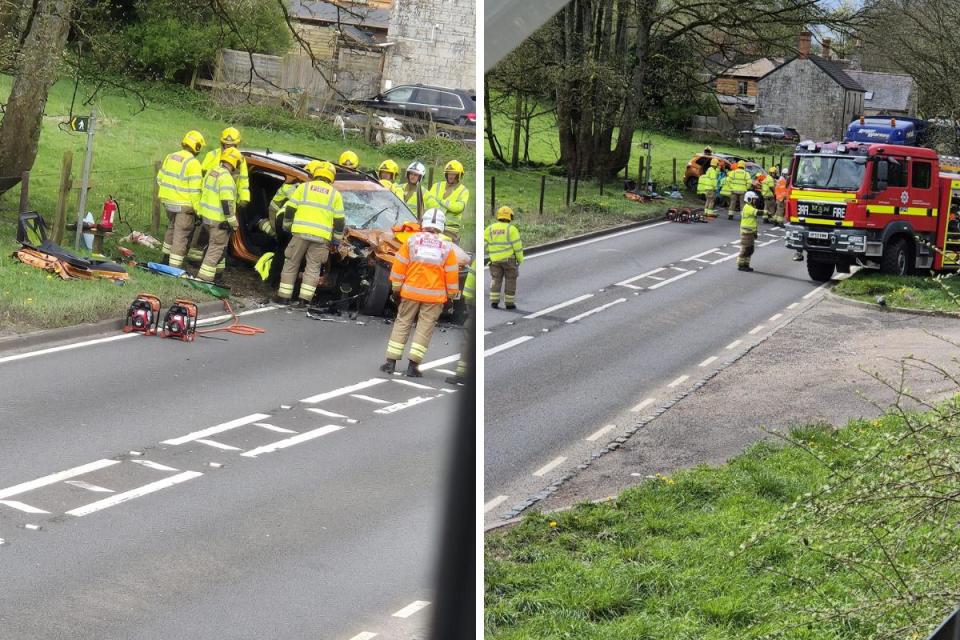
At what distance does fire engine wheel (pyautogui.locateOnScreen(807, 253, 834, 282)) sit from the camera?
4488mm

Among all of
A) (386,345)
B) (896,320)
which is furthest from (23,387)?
(896,320)

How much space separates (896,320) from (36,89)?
232 inches

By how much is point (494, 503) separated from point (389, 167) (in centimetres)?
248

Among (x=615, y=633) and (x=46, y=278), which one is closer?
(x=615, y=633)

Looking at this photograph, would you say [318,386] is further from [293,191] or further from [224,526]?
[224,526]

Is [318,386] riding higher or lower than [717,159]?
lower

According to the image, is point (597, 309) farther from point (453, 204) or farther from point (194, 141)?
point (453, 204)

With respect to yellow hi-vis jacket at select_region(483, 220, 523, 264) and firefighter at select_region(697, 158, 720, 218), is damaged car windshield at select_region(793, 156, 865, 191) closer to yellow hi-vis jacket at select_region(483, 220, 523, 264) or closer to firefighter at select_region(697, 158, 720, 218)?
firefighter at select_region(697, 158, 720, 218)

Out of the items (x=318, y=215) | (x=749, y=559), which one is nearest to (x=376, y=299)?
(x=318, y=215)

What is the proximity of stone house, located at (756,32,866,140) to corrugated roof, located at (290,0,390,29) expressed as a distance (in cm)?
158

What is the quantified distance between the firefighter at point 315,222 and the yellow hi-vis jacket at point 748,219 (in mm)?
2186

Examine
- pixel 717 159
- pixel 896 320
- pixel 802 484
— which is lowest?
pixel 802 484

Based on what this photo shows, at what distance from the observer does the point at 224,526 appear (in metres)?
4.48

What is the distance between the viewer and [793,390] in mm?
4371
